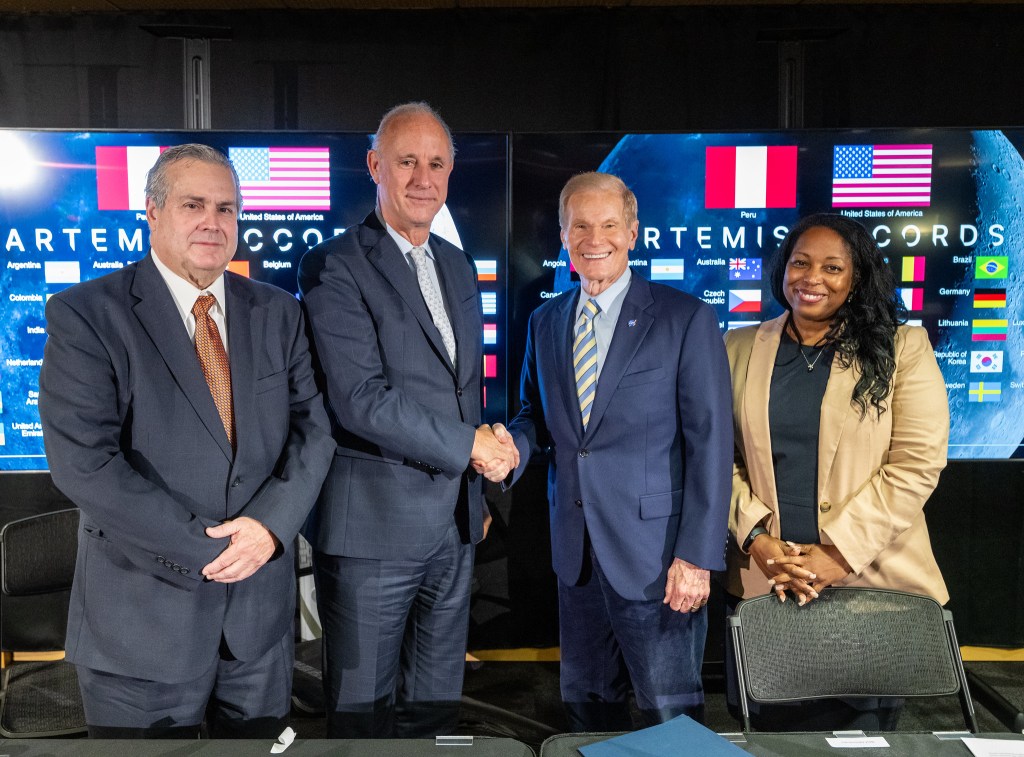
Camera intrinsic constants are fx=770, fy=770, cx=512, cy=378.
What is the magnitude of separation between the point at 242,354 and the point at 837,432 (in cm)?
164

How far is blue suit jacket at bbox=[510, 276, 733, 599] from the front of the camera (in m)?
2.13

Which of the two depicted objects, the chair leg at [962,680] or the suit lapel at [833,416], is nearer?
the chair leg at [962,680]

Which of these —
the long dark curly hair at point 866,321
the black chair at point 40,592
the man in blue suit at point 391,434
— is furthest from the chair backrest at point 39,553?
the long dark curly hair at point 866,321

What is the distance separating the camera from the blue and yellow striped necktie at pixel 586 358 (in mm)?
2250

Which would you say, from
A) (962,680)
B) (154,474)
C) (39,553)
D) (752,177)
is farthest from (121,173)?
(962,680)

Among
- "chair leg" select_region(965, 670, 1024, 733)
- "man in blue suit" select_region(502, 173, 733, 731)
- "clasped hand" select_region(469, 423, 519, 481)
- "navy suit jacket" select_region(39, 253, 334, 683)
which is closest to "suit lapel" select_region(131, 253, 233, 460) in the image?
"navy suit jacket" select_region(39, 253, 334, 683)

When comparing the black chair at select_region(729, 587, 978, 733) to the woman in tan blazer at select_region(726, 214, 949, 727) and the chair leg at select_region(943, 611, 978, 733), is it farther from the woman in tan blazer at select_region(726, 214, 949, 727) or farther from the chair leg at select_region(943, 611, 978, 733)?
the woman in tan blazer at select_region(726, 214, 949, 727)

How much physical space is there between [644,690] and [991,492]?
104 inches

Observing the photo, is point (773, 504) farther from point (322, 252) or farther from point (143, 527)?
point (143, 527)

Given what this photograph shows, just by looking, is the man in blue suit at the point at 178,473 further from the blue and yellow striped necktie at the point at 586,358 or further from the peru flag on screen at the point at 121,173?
the peru flag on screen at the point at 121,173

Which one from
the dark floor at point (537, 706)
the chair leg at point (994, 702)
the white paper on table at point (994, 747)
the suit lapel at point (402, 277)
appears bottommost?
the dark floor at point (537, 706)

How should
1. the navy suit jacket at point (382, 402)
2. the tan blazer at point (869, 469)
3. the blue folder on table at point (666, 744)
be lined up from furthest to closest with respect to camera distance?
the tan blazer at point (869, 469), the navy suit jacket at point (382, 402), the blue folder on table at point (666, 744)

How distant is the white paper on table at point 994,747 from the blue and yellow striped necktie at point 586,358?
117 centimetres

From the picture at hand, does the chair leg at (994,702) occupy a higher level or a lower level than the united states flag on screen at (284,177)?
lower
